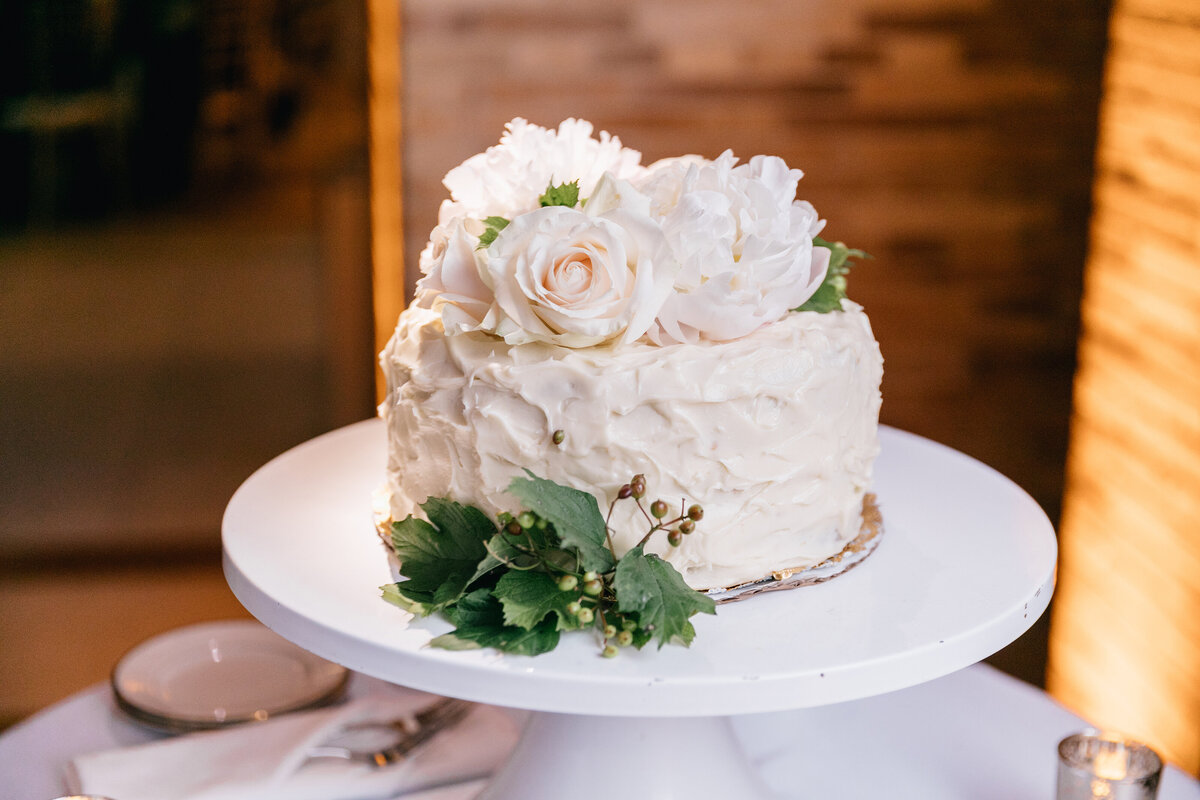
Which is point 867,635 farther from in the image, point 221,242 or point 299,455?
point 221,242

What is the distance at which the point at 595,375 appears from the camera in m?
1.24

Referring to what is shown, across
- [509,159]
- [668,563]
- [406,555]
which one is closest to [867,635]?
[668,563]

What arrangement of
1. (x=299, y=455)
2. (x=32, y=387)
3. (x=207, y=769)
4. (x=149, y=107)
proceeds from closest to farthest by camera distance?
1. (x=207, y=769)
2. (x=299, y=455)
3. (x=149, y=107)
4. (x=32, y=387)

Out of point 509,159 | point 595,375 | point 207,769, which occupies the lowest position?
point 207,769

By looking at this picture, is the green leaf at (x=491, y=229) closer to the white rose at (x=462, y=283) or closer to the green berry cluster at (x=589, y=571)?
the white rose at (x=462, y=283)

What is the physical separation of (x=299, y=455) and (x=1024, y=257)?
6.35ft

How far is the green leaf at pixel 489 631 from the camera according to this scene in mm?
1136

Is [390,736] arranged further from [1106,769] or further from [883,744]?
[1106,769]

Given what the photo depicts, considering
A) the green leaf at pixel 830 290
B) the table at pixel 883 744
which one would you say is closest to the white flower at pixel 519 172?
the green leaf at pixel 830 290

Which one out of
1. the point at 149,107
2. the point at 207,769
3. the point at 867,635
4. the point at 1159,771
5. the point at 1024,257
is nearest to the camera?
the point at 867,635

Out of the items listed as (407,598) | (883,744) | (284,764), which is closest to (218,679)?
(284,764)

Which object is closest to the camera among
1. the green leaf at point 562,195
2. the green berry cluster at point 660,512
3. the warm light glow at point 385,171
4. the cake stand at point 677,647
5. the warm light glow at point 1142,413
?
the cake stand at point 677,647

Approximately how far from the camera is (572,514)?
Result: 1.21 meters

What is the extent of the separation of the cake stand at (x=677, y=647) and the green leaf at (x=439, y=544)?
47 mm
